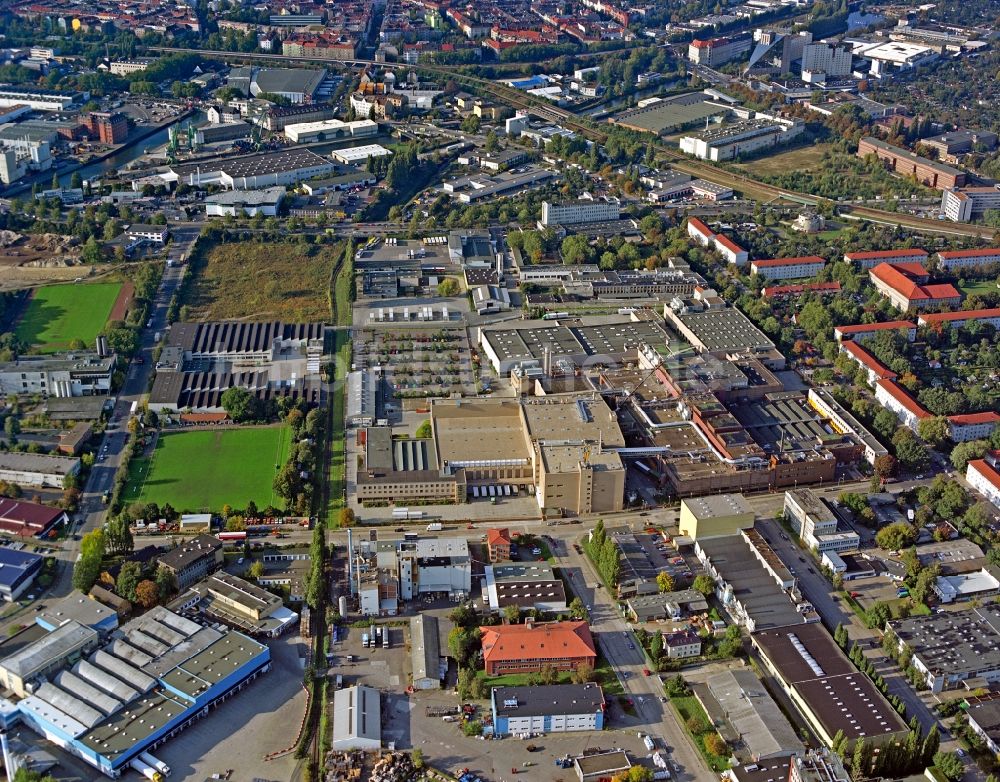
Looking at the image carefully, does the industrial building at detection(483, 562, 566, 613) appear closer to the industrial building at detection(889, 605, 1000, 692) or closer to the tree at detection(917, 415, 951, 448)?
the industrial building at detection(889, 605, 1000, 692)

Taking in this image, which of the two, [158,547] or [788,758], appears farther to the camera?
[158,547]

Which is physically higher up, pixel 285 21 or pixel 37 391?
pixel 285 21

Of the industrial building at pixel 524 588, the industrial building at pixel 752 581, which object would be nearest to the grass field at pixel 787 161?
the industrial building at pixel 752 581

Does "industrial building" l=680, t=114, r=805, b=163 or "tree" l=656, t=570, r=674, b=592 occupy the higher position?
"industrial building" l=680, t=114, r=805, b=163

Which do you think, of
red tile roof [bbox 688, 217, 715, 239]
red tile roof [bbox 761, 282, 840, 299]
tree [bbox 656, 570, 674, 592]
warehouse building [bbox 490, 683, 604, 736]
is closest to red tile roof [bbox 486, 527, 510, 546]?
tree [bbox 656, 570, 674, 592]

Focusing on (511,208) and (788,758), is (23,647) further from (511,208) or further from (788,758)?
(511,208)

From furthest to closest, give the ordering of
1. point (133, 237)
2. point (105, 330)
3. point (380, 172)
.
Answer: point (380, 172) < point (133, 237) < point (105, 330)

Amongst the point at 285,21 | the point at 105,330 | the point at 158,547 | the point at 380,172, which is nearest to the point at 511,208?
the point at 380,172

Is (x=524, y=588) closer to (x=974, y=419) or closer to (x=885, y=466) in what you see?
(x=885, y=466)
